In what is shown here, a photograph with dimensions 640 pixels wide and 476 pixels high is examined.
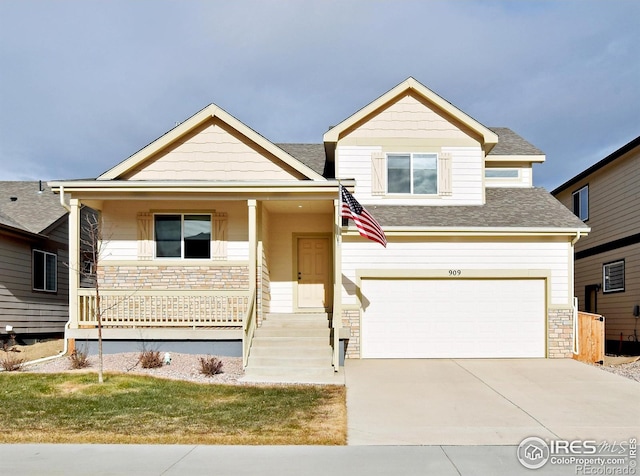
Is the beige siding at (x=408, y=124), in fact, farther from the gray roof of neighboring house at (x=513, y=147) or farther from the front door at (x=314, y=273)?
the front door at (x=314, y=273)

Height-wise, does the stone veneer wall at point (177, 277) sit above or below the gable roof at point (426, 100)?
below

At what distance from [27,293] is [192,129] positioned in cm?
787

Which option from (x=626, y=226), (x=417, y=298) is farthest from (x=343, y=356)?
(x=626, y=226)

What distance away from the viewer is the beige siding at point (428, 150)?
55.1ft

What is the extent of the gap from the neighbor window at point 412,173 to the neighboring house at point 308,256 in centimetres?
12

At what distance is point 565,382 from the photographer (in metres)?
12.0

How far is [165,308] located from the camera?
14891 millimetres

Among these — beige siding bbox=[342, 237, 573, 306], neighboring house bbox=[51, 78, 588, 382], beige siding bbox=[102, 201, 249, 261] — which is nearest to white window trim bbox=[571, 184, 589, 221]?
neighboring house bbox=[51, 78, 588, 382]

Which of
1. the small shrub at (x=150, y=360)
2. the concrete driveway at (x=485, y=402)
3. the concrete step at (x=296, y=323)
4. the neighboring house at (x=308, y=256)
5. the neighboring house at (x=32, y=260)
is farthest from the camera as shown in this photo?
the neighboring house at (x=32, y=260)

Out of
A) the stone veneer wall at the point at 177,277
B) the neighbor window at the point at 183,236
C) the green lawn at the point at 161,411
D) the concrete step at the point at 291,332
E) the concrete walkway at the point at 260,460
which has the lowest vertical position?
the green lawn at the point at 161,411

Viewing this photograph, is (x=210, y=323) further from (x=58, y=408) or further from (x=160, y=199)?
(x=58, y=408)

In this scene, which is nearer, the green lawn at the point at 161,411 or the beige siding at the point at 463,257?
the green lawn at the point at 161,411

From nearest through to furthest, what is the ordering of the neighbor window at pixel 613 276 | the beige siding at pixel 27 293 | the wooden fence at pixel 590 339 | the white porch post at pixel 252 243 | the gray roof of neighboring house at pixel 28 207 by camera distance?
the white porch post at pixel 252 243, the wooden fence at pixel 590 339, the beige siding at pixel 27 293, the gray roof of neighboring house at pixel 28 207, the neighbor window at pixel 613 276

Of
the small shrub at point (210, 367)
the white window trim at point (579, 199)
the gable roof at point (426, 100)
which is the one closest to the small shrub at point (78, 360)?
the small shrub at point (210, 367)
